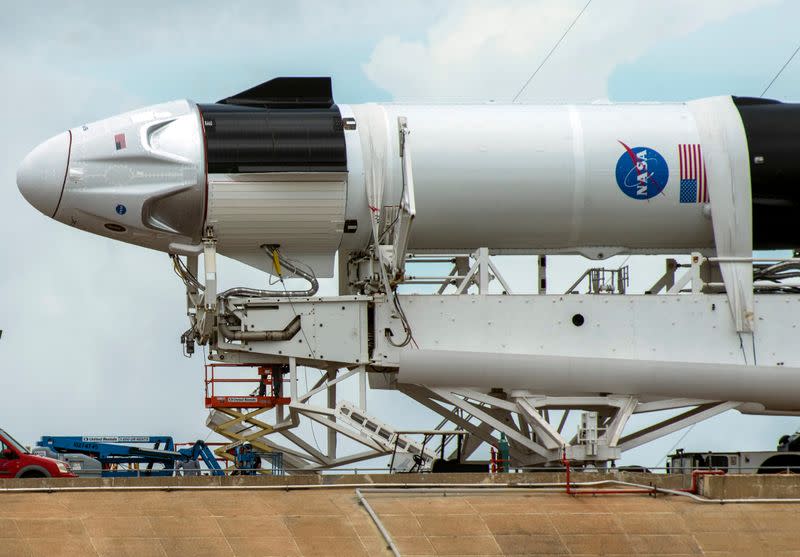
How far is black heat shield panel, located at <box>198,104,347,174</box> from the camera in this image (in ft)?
121

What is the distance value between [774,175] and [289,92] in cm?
1059

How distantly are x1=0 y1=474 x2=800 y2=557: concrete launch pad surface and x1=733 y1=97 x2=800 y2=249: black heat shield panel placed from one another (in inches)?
282

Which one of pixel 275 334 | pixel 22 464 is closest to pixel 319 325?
pixel 275 334

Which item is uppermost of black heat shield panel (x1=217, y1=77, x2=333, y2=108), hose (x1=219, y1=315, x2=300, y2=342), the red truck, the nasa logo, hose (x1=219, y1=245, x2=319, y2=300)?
black heat shield panel (x1=217, y1=77, x2=333, y2=108)

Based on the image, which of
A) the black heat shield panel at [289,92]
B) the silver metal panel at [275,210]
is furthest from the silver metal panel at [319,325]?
the black heat shield panel at [289,92]

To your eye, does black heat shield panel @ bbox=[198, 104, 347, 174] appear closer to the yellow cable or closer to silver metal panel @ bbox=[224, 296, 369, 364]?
the yellow cable

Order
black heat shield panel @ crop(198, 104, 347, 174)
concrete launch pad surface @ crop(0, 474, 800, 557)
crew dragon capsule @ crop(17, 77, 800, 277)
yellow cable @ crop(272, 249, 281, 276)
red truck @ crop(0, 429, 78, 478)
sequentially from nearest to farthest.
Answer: concrete launch pad surface @ crop(0, 474, 800, 557)
red truck @ crop(0, 429, 78, 478)
black heat shield panel @ crop(198, 104, 347, 174)
crew dragon capsule @ crop(17, 77, 800, 277)
yellow cable @ crop(272, 249, 281, 276)

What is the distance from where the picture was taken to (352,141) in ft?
124

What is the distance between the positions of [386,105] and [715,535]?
12.7 meters

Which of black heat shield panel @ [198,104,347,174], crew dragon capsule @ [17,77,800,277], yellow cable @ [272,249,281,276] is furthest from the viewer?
yellow cable @ [272,249,281,276]

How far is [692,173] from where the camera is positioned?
38250 millimetres

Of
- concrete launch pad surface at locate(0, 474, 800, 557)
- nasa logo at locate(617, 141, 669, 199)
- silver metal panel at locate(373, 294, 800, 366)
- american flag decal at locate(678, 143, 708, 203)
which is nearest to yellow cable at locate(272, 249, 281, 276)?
silver metal panel at locate(373, 294, 800, 366)

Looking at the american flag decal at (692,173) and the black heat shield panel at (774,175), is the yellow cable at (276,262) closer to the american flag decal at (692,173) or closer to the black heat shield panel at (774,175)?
the american flag decal at (692,173)

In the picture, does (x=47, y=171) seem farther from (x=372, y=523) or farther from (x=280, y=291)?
(x=372, y=523)
